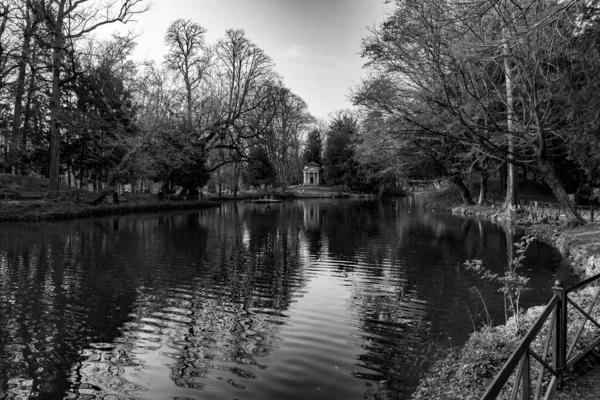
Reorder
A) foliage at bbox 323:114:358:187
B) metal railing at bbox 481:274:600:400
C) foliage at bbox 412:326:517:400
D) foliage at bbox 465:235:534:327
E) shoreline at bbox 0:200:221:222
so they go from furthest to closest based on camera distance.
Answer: foliage at bbox 323:114:358:187 → shoreline at bbox 0:200:221:222 → foliage at bbox 465:235:534:327 → foliage at bbox 412:326:517:400 → metal railing at bbox 481:274:600:400

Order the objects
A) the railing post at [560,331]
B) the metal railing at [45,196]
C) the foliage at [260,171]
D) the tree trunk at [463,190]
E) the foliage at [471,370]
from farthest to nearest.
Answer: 1. the foliage at [260,171]
2. the tree trunk at [463,190]
3. the metal railing at [45,196]
4. the foliage at [471,370]
5. the railing post at [560,331]

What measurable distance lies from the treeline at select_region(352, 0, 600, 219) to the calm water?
3.94m

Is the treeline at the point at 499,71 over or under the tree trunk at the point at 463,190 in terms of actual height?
over

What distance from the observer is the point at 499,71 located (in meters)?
17.2

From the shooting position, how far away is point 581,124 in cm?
1298

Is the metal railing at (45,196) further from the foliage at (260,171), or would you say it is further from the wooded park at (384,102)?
the foliage at (260,171)

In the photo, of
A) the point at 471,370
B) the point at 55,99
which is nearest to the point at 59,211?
the point at 55,99

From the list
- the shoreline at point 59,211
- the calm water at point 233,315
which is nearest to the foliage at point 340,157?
the shoreline at point 59,211

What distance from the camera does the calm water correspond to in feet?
17.9

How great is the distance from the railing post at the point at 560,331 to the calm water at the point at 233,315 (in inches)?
73.2

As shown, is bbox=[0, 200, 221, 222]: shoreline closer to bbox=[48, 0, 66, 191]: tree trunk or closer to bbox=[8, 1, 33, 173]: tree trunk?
bbox=[48, 0, 66, 191]: tree trunk

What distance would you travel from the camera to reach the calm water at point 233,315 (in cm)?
545

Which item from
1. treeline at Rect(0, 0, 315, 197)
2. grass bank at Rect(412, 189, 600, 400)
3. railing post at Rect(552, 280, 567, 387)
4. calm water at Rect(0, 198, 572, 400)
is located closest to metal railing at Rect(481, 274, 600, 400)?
railing post at Rect(552, 280, 567, 387)

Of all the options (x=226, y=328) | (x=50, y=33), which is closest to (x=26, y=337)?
(x=226, y=328)
